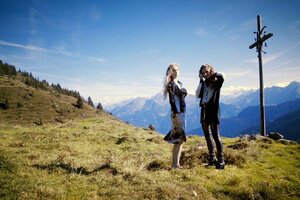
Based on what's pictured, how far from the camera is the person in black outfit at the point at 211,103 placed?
8.95 metres

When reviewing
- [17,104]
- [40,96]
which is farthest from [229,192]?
[40,96]

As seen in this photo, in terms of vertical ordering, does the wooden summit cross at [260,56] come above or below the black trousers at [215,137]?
above

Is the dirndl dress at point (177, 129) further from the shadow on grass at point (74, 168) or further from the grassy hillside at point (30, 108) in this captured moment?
the grassy hillside at point (30, 108)

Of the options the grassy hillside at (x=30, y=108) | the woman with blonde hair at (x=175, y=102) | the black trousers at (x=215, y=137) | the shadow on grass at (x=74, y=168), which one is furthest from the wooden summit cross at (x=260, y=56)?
the grassy hillside at (x=30, y=108)

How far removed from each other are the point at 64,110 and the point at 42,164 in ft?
351

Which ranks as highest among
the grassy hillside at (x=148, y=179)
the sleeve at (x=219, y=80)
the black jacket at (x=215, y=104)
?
the sleeve at (x=219, y=80)

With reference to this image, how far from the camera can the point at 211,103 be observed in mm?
9078

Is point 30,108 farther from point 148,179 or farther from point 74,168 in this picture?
point 148,179

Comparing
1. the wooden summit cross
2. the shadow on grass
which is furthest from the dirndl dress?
the wooden summit cross

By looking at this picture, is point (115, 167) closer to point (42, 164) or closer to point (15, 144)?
point (42, 164)

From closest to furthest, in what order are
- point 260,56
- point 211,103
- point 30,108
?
1. point 211,103
2. point 260,56
3. point 30,108

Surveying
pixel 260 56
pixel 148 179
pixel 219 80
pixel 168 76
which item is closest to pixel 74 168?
pixel 148 179

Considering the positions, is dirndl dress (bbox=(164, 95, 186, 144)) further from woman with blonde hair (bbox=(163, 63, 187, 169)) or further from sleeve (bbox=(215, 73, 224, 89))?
sleeve (bbox=(215, 73, 224, 89))

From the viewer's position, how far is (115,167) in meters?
8.92
